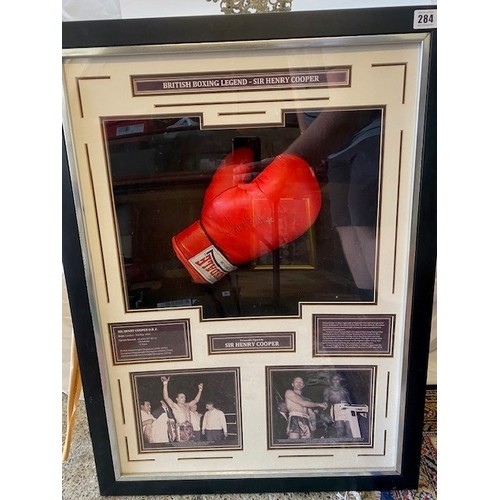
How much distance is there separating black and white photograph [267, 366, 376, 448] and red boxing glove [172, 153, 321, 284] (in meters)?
0.15

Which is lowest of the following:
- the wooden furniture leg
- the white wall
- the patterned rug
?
the patterned rug

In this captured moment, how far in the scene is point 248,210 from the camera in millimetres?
503

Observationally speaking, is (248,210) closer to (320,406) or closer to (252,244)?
(252,244)

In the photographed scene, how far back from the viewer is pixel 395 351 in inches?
21.3

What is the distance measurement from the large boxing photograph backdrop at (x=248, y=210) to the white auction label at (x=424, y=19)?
8 centimetres

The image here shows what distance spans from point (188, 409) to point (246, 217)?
0.24 metres

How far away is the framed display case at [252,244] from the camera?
18.0 inches

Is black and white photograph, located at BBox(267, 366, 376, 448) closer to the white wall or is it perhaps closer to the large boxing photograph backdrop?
the large boxing photograph backdrop

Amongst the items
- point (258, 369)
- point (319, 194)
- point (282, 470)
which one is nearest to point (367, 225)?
point (319, 194)

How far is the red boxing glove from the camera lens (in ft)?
1.62

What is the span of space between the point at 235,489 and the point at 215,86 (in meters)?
0.46

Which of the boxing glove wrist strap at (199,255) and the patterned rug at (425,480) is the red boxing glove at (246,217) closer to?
the boxing glove wrist strap at (199,255)

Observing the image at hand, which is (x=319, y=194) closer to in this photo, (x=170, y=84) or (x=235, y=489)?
(x=170, y=84)

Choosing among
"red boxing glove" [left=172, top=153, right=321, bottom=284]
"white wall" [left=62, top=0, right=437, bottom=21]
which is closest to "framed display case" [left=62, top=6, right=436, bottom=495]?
"red boxing glove" [left=172, top=153, right=321, bottom=284]
